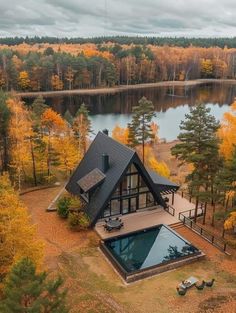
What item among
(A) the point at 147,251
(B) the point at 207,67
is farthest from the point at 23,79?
(A) the point at 147,251

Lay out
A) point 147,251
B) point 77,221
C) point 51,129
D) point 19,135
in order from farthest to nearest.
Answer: point 51,129
point 19,135
point 77,221
point 147,251

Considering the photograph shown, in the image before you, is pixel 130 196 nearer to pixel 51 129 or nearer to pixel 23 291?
pixel 23 291

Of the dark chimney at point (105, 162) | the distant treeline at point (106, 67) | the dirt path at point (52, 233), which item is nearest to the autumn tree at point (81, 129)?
the dirt path at point (52, 233)

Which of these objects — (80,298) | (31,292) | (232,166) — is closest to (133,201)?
(232,166)

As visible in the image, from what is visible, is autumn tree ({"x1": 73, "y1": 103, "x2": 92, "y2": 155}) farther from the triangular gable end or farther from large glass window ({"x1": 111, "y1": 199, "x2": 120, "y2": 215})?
the triangular gable end

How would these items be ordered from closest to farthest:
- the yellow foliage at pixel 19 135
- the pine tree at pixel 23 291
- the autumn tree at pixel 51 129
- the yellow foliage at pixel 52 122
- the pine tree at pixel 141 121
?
the pine tree at pixel 23 291 → the yellow foliage at pixel 19 135 → the autumn tree at pixel 51 129 → the pine tree at pixel 141 121 → the yellow foliage at pixel 52 122

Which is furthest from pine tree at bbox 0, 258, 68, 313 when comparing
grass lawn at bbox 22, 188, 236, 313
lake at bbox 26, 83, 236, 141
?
lake at bbox 26, 83, 236, 141

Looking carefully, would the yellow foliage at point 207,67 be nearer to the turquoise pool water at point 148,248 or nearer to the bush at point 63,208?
the turquoise pool water at point 148,248
